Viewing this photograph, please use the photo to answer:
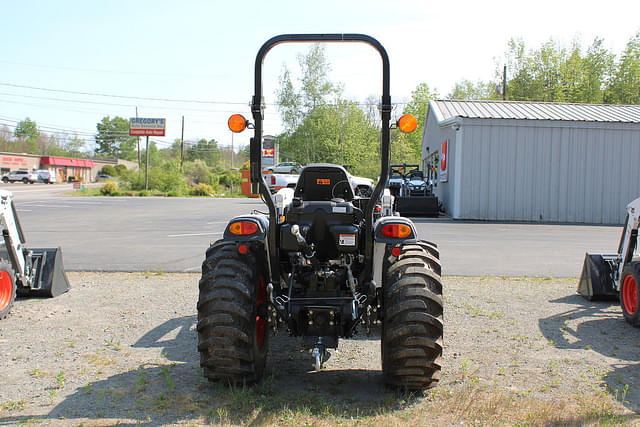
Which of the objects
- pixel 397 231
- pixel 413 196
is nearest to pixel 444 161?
pixel 413 196

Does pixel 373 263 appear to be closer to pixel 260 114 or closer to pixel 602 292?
pixel 260 114

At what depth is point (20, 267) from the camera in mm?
7125

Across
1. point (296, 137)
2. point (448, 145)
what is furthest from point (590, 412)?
point (448, 145)

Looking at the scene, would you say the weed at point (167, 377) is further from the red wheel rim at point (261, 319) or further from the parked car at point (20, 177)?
the parked car at point (20, 177)

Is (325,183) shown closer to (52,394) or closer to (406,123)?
(406,123)

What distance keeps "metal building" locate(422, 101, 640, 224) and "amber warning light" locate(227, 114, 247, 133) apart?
17.8m

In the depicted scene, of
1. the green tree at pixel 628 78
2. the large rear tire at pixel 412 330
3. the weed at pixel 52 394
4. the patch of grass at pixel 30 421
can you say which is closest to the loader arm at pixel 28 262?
the weed at pixel 52 394

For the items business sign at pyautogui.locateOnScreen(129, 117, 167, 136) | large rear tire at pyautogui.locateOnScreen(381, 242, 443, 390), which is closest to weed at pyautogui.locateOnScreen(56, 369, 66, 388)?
large rear tire at pyautogui.locateOnScreen(381, 242, 443, 390)

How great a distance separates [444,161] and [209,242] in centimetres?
1337

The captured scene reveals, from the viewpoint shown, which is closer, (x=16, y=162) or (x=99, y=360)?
(x=99, y=360)

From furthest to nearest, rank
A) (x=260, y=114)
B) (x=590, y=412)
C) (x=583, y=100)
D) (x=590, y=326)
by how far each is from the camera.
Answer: (x=583, y=100) < (x=590, y=326) < (x=260, y=114) < (x=590, y=412)

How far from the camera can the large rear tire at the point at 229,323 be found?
4.04 meters

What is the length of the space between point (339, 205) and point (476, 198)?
57.1 feet

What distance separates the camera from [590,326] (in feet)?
21.1
